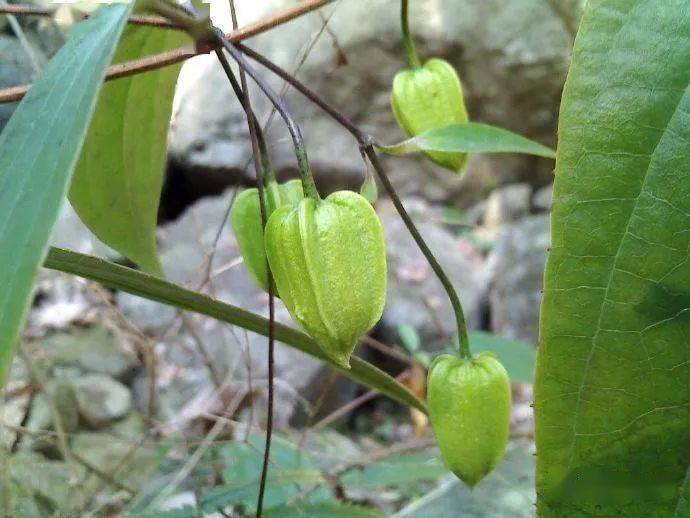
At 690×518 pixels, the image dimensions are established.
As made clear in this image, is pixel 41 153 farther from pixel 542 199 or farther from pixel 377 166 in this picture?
pixel 542 199

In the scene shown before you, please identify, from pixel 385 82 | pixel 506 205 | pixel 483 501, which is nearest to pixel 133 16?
pixel 483 501

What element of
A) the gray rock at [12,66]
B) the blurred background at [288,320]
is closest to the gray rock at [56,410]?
the blurred background at [288,320]

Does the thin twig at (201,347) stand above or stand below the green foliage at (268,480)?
above

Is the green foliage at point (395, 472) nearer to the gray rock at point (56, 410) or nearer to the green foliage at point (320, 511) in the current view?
the green foliage at point (320, 511)

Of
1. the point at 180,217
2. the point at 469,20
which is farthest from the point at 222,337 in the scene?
the point at 469,20

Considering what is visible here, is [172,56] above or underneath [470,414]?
above

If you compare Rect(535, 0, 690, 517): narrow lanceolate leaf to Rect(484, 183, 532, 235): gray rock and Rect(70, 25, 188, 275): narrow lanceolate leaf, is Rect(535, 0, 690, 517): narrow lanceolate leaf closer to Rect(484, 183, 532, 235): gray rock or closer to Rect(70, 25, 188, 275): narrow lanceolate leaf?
Rect(70, 25, 188, 275): narrow lanceolate leaf
